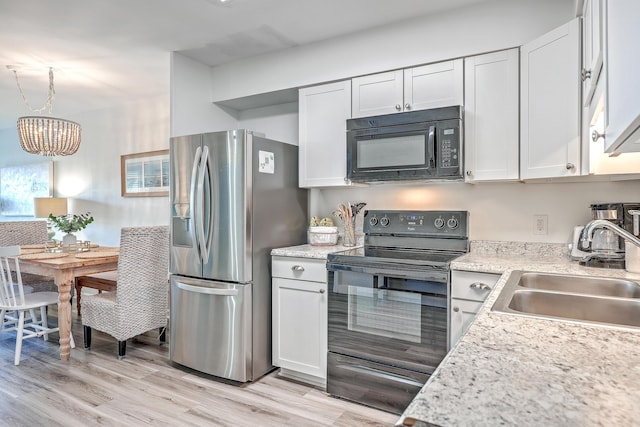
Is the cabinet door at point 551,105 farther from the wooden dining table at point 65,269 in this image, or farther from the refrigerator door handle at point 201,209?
the wooden dining table at point 65,269

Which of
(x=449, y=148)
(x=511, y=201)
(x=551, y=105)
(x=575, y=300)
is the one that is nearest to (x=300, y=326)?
(x=449, y=148)

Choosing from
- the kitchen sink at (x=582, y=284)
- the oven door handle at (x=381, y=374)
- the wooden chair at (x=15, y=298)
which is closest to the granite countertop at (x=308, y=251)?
the oven door handle at (x=381, y=374)

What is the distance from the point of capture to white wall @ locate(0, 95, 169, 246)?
4555 mm

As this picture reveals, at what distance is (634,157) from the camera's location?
6.44ft

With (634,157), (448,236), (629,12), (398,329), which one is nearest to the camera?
(629,12)

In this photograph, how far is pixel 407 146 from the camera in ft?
8.21

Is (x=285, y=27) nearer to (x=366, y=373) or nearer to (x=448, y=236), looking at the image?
(x=448, y=236)

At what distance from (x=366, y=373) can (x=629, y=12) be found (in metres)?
2.10

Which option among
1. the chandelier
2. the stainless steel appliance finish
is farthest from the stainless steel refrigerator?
the chandelier

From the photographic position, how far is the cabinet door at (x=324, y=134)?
2.86 metres

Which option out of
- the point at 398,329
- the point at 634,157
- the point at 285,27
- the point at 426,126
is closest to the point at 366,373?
the point at 398,329

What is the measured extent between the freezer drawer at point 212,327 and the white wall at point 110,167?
6.09 feet

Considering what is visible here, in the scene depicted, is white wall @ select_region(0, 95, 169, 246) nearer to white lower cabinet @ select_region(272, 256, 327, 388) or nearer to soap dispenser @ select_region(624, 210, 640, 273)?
white lower cabinet @ select_region(272, 256, 327, 388)

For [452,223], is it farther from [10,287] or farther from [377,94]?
[10,287]
